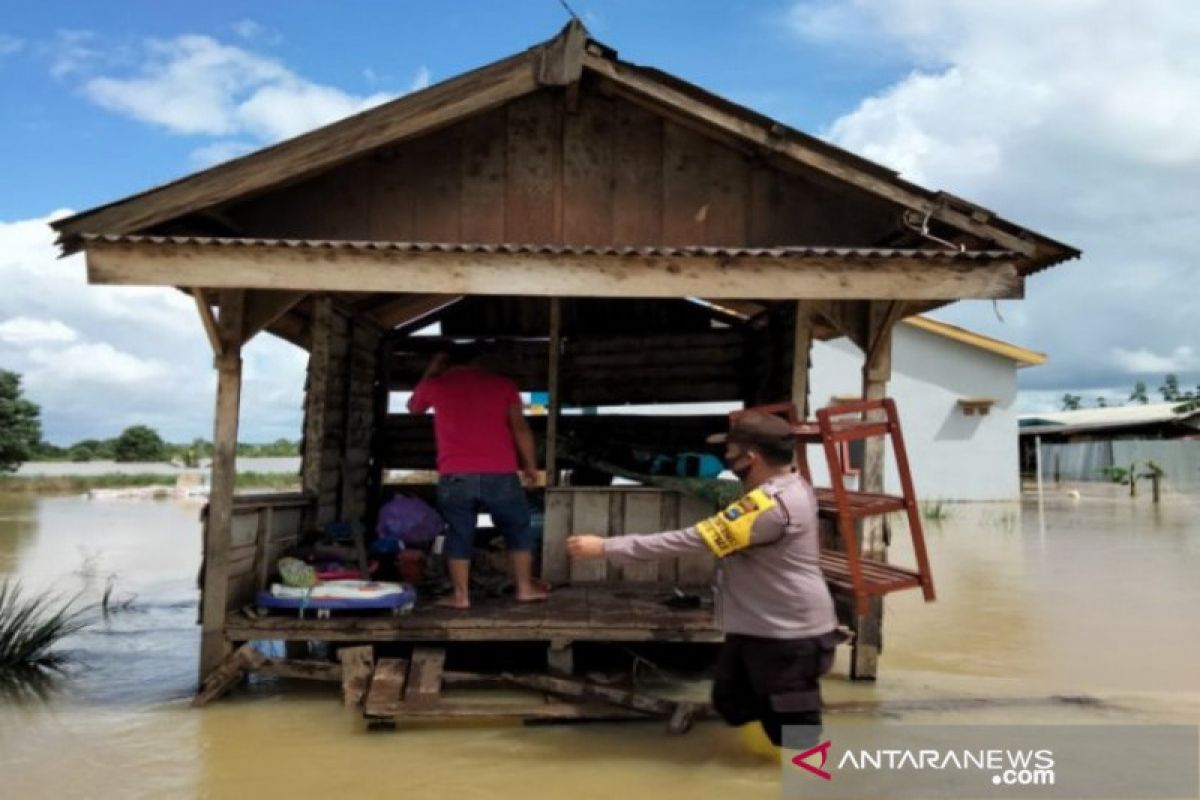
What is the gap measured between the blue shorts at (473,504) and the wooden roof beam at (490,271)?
5.07ft

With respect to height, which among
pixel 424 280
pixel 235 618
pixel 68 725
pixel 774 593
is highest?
pixel 424 280

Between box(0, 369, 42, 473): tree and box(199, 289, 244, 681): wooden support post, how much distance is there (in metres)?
36.6

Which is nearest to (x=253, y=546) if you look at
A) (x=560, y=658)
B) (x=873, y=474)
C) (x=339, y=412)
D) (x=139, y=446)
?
(x=339, y=412)

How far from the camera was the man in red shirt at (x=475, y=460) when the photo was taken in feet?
22.4

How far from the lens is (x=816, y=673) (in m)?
4.36

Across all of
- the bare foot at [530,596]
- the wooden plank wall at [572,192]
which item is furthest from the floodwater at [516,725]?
the wooden plank wall at [572,192]

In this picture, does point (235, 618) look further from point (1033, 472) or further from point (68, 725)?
point (1033, 472)

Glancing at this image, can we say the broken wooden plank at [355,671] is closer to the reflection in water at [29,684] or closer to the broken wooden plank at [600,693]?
the broken wooden plank at [600,693]

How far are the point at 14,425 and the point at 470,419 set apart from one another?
3803cm

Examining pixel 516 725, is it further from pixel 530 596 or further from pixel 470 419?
pixel 470 419

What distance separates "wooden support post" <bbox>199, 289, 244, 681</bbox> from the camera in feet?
20.7

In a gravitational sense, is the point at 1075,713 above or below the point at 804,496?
below

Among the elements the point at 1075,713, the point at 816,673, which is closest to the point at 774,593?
the point at 816,673

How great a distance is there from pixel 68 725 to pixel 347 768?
2250mm
